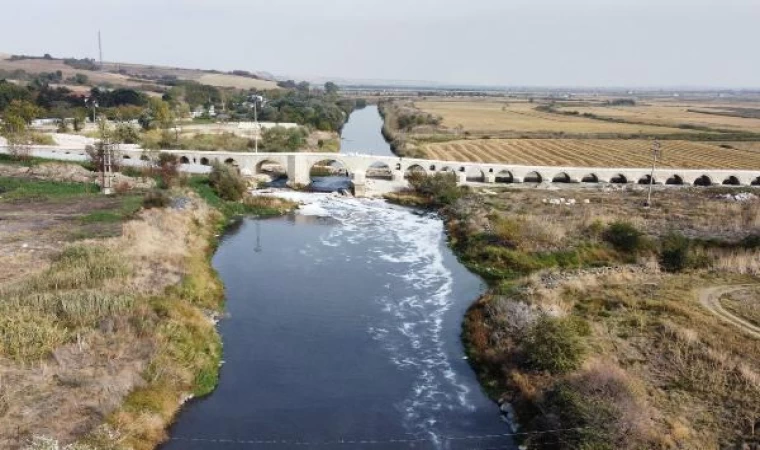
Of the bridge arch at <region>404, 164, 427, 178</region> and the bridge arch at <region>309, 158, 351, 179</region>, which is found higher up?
the bridge arch at <region>404, 164, 427, 178</region>

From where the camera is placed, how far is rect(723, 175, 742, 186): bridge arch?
6372 cm

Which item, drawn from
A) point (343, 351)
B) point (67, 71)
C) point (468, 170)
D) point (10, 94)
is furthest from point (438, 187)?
point (67, 71)

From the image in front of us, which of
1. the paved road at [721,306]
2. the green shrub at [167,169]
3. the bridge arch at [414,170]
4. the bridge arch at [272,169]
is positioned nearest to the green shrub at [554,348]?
the paved road at [721,306]

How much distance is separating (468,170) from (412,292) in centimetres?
3087

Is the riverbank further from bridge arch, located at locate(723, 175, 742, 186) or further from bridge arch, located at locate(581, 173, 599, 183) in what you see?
bridge arch, located at locate(723, 175, 742, 186)

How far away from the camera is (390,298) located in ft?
106

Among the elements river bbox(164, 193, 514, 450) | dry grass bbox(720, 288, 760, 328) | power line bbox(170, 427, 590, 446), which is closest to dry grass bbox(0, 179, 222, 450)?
river bbox(164, 193, 514, 450)

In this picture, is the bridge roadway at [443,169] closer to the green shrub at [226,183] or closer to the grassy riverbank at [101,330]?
the green shrub at [226,183]

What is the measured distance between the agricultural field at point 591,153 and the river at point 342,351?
33347 mm

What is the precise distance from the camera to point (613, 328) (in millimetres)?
25656

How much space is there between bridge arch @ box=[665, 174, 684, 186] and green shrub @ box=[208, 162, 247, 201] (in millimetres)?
42042

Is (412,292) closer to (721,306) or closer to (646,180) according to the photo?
(721,306)

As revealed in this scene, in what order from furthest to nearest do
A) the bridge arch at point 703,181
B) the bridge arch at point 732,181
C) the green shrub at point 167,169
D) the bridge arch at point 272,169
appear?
the bridge arch at point 272,169, the bridge arch at point 703,181, the bridge arch at point 732,181, the green shrub at point 167,169

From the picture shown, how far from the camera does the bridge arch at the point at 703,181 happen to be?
2520 inches
